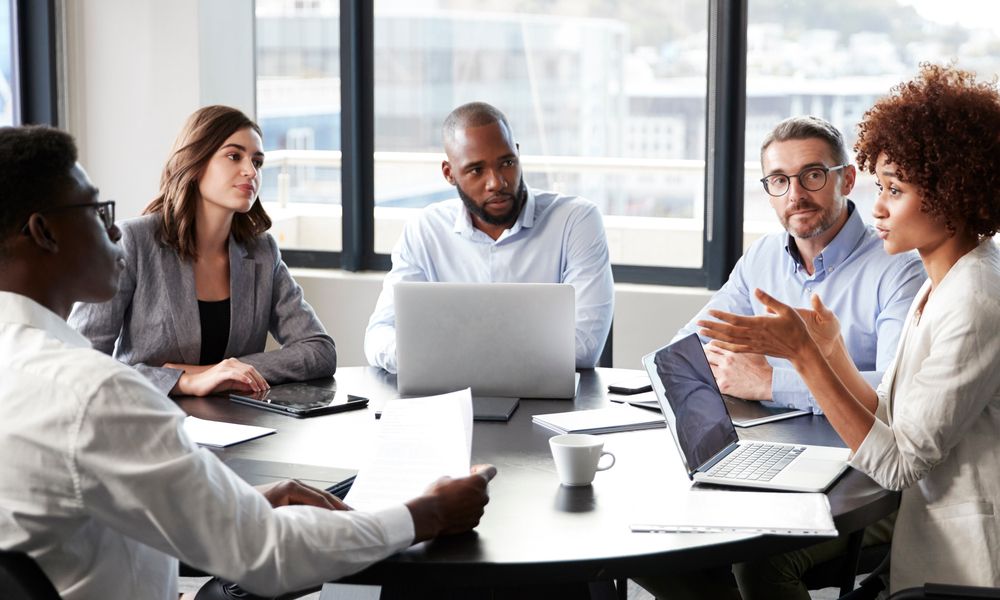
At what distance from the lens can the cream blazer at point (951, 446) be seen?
1.76 meters

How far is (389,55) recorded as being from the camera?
4.82 m

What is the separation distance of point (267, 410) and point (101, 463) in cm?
111

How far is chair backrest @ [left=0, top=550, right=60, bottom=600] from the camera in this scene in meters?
1.17

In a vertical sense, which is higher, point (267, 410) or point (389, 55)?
point (389, 55)

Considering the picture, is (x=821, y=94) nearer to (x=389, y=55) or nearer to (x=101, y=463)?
(x=389, y=55)

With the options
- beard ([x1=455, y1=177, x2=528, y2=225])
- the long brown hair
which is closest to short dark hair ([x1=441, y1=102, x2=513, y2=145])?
beard ([x1=455, y1=177, x2=528, y2=225])

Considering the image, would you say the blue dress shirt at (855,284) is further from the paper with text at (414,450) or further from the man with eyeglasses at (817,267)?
the paper with text at (414,450)

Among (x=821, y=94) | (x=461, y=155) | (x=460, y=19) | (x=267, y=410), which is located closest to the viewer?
(x=267, y=410)

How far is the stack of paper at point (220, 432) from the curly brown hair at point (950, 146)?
49.5 inches

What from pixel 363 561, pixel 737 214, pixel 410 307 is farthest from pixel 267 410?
pixel 737 214

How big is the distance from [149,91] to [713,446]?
339cm

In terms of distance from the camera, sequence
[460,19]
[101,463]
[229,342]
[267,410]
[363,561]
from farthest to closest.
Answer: [460,19]
[229,342]
[267,410]
[363,561]
[101,463]

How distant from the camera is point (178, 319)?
2.65m

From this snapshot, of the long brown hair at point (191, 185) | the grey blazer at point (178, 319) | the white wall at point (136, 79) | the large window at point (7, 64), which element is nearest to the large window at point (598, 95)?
the white wall at point (136, 79)
